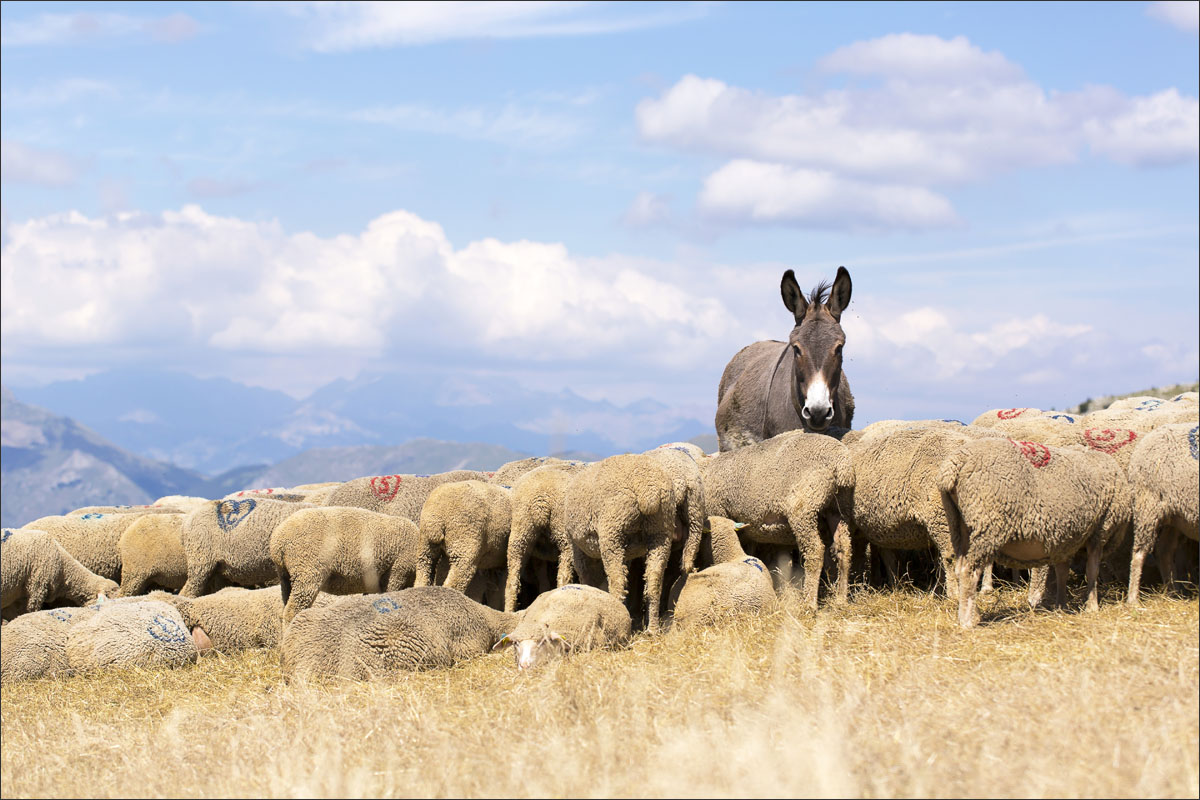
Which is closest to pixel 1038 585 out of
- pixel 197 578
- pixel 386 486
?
pixel 386 486

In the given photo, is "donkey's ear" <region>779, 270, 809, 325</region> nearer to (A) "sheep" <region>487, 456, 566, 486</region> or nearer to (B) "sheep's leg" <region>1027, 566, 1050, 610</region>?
(A) "sheep" <region>487, 456, 566, 486</region>

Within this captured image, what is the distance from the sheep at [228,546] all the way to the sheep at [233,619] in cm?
123

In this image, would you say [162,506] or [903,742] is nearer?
[903,742]

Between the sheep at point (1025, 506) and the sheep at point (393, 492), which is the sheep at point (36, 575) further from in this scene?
the sheep at point (1025, 506)

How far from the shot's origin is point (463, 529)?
1034 cm

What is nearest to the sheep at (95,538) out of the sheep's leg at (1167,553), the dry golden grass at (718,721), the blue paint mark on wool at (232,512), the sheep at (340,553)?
the blue paint mark on wool at (232,512)

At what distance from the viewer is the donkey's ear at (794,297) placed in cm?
1193

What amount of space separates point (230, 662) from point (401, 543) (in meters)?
1.90

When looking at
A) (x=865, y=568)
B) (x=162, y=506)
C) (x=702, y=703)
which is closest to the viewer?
(x=702, y=703)

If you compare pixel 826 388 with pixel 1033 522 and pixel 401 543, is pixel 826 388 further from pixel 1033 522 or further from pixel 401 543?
pixel 401 543

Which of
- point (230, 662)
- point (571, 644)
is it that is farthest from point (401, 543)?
point (571, 644)

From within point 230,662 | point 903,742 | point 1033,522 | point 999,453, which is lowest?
point 230,662

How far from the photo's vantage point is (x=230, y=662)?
939 cm

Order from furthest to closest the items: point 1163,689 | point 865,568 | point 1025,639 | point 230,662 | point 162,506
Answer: point 162,506 < point 865,568 < point 230,662 < point 1025,639 < point 1163,689
